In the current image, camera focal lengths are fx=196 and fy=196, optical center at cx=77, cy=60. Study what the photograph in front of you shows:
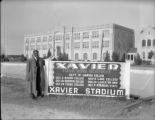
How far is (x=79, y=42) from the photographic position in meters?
12.2

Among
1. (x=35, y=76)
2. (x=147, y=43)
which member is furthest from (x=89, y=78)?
(x=147, y=43)

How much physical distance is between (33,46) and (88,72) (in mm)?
2852

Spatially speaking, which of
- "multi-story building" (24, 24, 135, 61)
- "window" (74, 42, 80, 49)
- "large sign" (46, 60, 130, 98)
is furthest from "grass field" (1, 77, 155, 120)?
"window" (74, 42, 80, 49)

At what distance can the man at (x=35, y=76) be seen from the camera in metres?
5.46

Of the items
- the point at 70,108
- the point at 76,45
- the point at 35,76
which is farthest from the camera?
the point at 76,45

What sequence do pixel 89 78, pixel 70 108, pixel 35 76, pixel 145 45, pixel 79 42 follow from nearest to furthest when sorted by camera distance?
pixel 70 108 → pixel 89 78 → pixel 35 76 → pixel 79 42 → pixel 145 45

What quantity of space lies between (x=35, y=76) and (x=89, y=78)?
1.51 metres

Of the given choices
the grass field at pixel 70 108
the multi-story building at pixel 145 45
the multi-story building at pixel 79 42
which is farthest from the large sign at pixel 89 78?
the multi-story building at pixel 145 45

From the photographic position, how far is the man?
5.46m

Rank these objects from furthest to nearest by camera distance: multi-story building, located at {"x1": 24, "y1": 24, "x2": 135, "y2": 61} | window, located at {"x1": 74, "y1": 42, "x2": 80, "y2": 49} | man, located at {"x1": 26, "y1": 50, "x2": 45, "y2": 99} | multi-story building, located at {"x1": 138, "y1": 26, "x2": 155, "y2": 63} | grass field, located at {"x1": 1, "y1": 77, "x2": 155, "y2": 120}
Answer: multi-story building, located at {"x1": 138, "y1": 26, "x2": 155, "y2": 63} < window, located at {"x1": 74, "y1": 42, "x2": 80, "y2": 49} < multi-story building, located at {"x1": 24, "y1": 24, "x2": 135, "y2": 61} < man, located at {"x1": 26, "y1": 50, "x2": 45, "y2": 99} < grass field, located at {"x1": 1, "y1": 77, "x2": 155, "y2": 120}

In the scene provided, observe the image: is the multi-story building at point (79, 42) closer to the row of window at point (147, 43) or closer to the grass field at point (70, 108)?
the grass field at point (70, 108)

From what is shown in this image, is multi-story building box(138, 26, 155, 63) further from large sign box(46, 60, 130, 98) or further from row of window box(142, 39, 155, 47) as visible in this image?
large sign box(46, 60, 130, 98)

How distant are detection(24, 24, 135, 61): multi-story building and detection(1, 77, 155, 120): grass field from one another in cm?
248

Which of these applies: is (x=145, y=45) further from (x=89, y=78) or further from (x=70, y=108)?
(x=70, y=108)
